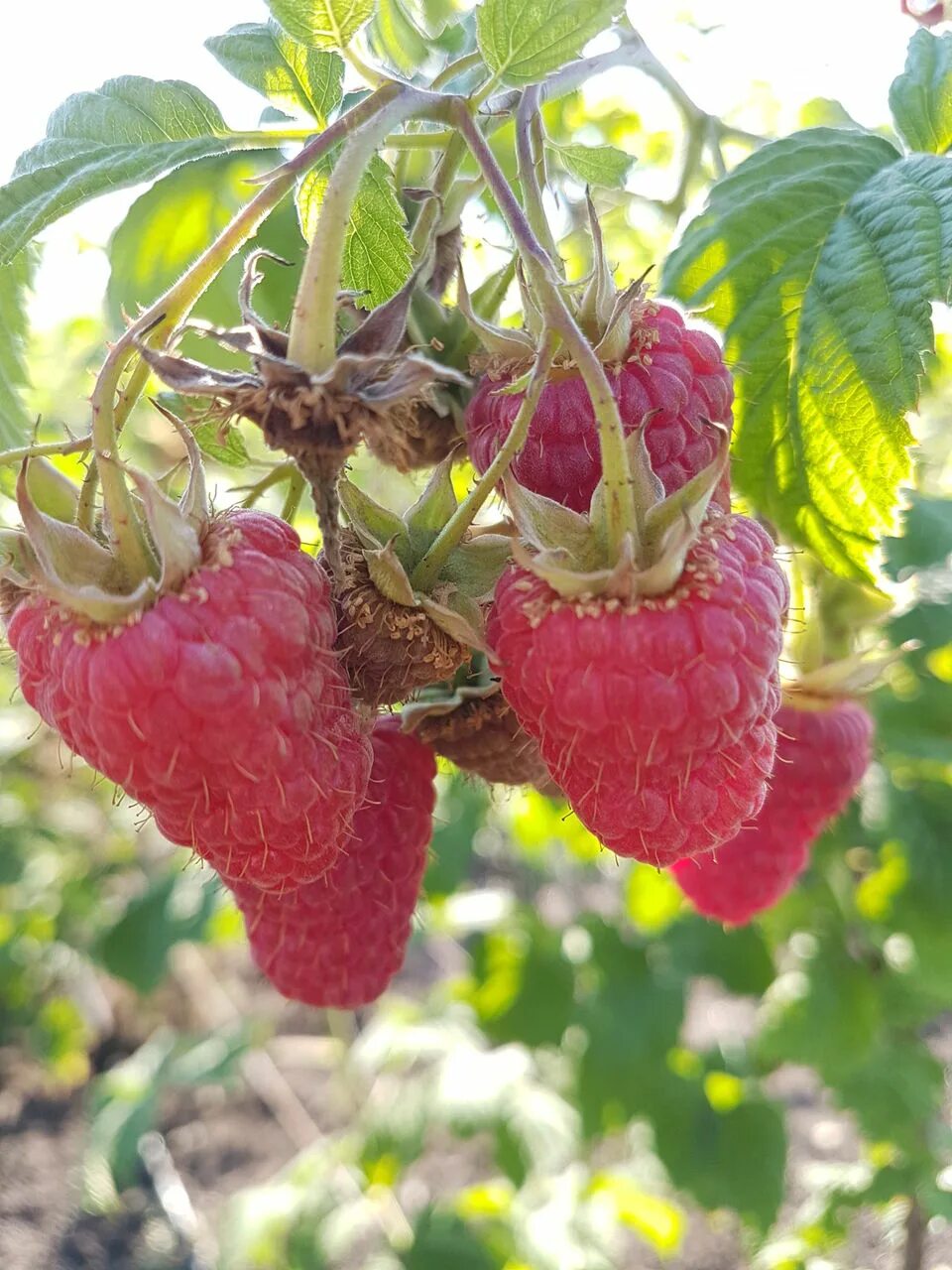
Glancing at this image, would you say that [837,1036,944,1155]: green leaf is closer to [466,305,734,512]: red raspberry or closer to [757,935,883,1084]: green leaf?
[757,935,883,1084]: green leaf

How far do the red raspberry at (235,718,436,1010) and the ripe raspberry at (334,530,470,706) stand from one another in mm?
191

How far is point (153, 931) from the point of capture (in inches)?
110

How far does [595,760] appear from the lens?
0.74 meters

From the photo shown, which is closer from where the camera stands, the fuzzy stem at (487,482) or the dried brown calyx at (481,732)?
the fuzzy stem at (487,482)

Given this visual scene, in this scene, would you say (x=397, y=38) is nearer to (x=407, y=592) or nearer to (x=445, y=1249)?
(x=407, y=592)

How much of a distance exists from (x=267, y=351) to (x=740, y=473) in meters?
0.46

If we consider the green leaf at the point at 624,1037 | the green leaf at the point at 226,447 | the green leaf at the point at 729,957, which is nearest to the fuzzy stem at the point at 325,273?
the green leaf at the point at 226,447

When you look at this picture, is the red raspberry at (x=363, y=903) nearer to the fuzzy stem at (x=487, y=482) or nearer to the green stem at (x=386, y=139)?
the fuzzy stem at (x=487, y=482)

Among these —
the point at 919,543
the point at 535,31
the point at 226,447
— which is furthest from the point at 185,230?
the point at 919,543

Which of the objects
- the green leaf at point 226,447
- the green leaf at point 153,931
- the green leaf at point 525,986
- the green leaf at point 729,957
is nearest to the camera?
the green leaf at point 226,447

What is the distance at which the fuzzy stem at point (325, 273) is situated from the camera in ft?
2.20

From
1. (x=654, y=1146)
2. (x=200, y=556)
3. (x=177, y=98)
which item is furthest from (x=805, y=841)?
(x=654, y=1146)

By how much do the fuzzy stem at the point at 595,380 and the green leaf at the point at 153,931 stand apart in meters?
2.20

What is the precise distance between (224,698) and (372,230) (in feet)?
1.28
